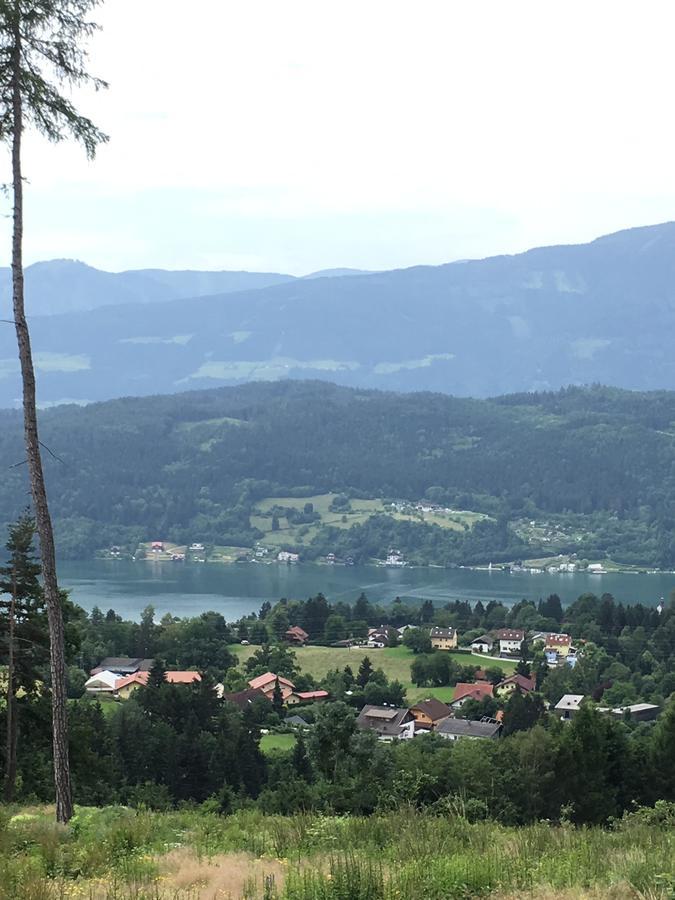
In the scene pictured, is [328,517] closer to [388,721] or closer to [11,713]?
[388,721]

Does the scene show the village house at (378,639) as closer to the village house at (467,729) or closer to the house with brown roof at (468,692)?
the house with brown roof at (468,692)

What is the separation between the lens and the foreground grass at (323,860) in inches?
222

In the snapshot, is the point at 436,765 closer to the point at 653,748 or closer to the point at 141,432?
the point at 653,748

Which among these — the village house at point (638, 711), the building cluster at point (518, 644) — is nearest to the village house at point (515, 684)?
the village house at point (638, 711)

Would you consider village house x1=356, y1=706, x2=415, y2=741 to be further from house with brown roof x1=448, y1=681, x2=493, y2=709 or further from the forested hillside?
the forested hillside

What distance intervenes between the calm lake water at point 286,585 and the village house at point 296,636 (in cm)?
1227

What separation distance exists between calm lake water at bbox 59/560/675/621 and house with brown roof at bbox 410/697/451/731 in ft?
108

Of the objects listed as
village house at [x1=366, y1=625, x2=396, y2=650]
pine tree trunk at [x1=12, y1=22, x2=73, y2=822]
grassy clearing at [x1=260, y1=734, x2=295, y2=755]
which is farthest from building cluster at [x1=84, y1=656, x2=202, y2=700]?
pine tree trunk at [x1=12, y1=22, x2=73, y2=822]

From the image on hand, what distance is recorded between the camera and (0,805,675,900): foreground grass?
5.63 m

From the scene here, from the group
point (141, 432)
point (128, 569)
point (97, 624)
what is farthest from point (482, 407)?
point (97, 624)

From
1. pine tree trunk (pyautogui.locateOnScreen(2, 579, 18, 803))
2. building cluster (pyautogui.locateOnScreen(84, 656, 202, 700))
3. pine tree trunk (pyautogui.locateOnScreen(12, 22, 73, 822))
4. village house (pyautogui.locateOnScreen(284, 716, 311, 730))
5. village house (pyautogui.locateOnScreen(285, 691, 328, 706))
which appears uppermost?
pine tree trunk (pyautogui.locateOnScreen(12, 22, 73, 822))

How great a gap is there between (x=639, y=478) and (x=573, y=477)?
9343 mm

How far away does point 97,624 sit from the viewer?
181ft

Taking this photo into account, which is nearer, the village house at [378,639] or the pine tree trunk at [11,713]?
the pine tree trunk at [11,713]
